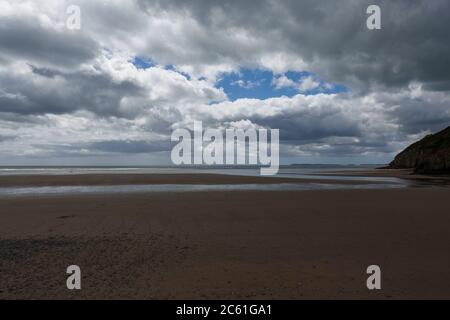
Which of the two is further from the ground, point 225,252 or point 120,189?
point 120,189

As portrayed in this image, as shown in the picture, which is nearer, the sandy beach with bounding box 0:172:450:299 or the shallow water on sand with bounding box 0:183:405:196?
the sandy beach with bounding box 0:172:450:299

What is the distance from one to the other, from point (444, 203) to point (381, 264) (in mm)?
12818

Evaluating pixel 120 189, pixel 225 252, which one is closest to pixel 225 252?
pixel 225 252

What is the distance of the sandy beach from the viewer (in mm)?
5926

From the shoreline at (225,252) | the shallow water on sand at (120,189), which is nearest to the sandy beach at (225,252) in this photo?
the shoreline at (225,252)

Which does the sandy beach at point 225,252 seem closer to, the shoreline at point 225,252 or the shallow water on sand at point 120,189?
the shoreline at point 225,252

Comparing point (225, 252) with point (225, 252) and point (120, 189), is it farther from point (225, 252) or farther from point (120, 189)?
point (120, 189)

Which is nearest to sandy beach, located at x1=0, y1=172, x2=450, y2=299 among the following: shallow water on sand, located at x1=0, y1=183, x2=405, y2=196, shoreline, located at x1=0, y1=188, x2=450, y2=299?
shoreline, located at x1=0, y1=188, x2=450, y2=299

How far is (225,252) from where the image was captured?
838cm

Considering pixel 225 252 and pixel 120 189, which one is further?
pixel 120 189

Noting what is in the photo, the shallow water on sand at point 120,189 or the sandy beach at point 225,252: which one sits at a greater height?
the shallow water on sand at point 120,189

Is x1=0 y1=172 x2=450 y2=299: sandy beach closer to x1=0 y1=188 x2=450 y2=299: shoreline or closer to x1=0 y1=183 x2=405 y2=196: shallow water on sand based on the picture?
x1=0 y1=188 x2=450 y2=299: shoreline

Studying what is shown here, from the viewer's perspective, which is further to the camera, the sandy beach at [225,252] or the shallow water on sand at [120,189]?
the shallow water on sand at [120,189]

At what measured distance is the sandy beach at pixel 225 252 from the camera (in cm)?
593
